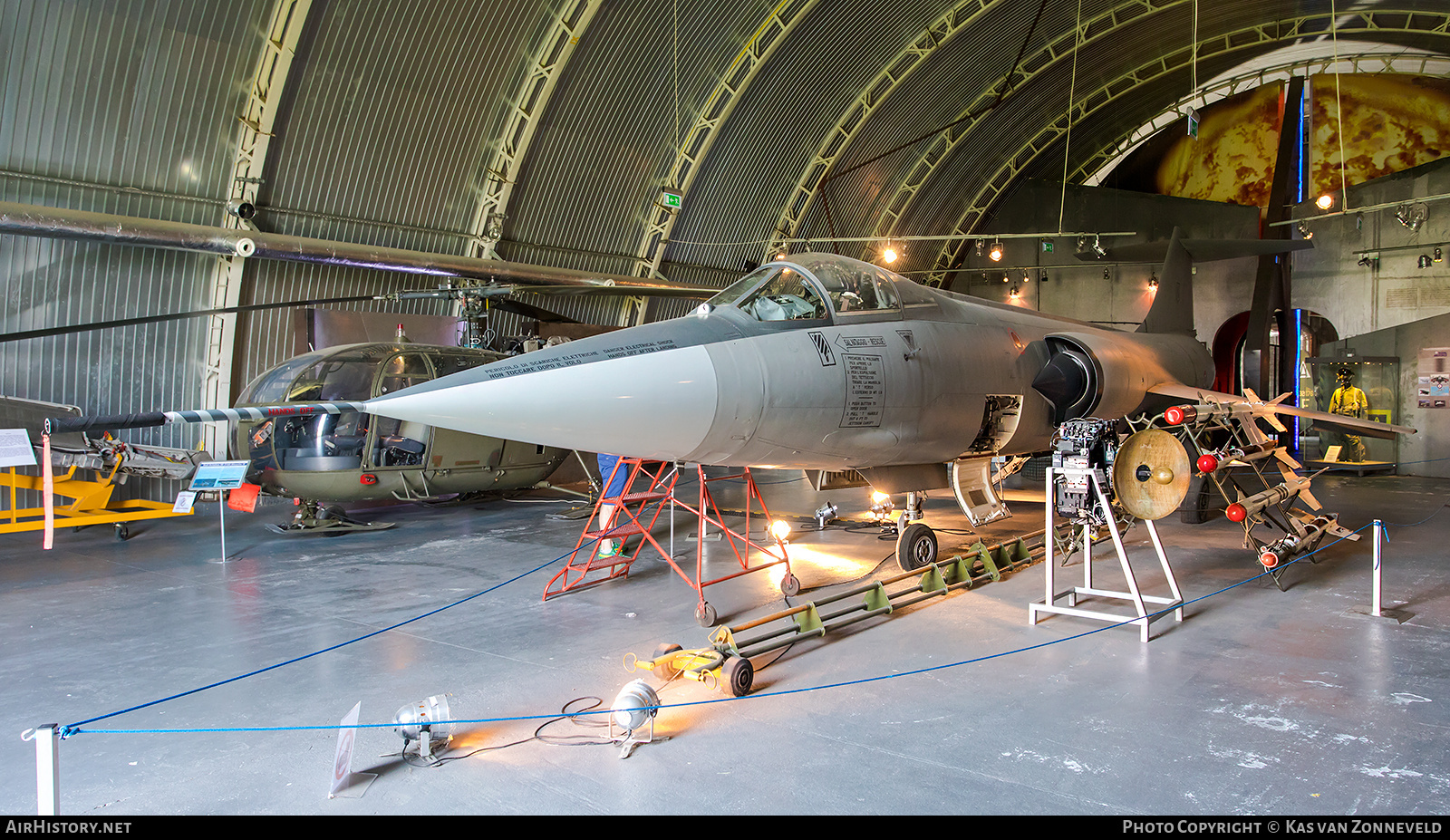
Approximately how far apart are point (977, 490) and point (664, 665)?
384cm

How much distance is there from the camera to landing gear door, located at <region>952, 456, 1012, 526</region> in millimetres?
7293

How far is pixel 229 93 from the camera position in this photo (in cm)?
1133

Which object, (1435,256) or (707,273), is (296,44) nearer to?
(707,273)

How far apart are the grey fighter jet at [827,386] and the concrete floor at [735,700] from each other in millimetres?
1341

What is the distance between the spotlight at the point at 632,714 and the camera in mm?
3842

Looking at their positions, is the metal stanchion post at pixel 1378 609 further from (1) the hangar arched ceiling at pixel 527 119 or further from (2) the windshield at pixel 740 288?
(1) the hangar arched ceiling at pixel 527 119

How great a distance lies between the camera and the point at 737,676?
15.1ft

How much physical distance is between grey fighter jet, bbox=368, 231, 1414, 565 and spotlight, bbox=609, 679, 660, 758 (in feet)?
4.39

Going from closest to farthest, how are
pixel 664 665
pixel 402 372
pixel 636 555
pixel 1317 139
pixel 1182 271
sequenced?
pixel 664 665
pixel 636 555
pixel 402 372
pixel 1182 271
pixel 1317 139

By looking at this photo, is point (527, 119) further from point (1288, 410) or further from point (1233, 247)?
point (1288, 410)

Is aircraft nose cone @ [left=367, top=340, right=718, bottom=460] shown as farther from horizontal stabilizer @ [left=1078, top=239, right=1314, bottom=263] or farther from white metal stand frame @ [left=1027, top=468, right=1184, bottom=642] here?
horizontal stabilizer @ [left=1078, top=239, right=1314, bottom=263]

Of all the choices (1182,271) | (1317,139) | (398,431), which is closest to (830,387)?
(398,431)

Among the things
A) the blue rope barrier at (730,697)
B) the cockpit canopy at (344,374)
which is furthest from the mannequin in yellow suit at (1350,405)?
the cockpit canopy at (344,374)

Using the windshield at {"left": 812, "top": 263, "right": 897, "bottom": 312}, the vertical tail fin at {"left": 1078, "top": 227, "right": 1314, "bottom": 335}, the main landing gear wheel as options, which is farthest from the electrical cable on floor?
the vertical tail fin at {"left": 1078, "top": 227, "right": 1314, "bottom": 335}
